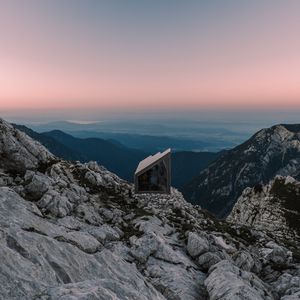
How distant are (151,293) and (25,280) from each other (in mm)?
7390

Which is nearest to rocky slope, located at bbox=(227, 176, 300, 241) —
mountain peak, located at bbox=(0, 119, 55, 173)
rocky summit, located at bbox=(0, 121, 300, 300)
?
rocky summit, located at bbox=(0, 121, 300, 300)

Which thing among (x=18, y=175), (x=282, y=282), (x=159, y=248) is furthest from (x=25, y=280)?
(x=18, y=175)

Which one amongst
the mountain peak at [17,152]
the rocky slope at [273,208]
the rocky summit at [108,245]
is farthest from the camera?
the rocky slope at [273,208]

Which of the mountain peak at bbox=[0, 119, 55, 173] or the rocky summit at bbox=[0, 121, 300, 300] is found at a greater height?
the mountain peak at bbox=[0, 119, 55, 173]

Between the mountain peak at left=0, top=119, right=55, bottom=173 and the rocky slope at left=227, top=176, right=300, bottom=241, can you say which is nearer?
the mountain peak at left=0, top=119, right=55, bottom=173

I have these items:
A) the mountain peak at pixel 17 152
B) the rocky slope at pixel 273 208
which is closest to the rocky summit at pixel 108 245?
the mountain peak at pixel 17 152

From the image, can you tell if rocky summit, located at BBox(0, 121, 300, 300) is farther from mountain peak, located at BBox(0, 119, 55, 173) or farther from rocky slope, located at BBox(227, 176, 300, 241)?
rocky slope, located at BBox(227, 176, 300, 241)

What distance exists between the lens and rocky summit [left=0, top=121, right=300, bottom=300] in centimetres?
1417

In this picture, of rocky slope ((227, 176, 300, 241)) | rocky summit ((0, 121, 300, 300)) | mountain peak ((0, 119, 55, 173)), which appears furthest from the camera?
rocky slope ((227, 176, 300, 241))

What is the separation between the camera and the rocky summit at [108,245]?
14.2m

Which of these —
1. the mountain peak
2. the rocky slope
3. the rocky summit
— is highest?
the mountain peak

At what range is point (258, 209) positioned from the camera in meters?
93.2

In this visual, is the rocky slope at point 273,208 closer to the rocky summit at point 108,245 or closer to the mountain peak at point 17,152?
the rocky summit at point 108,245

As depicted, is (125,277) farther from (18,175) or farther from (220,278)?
(18,175)
